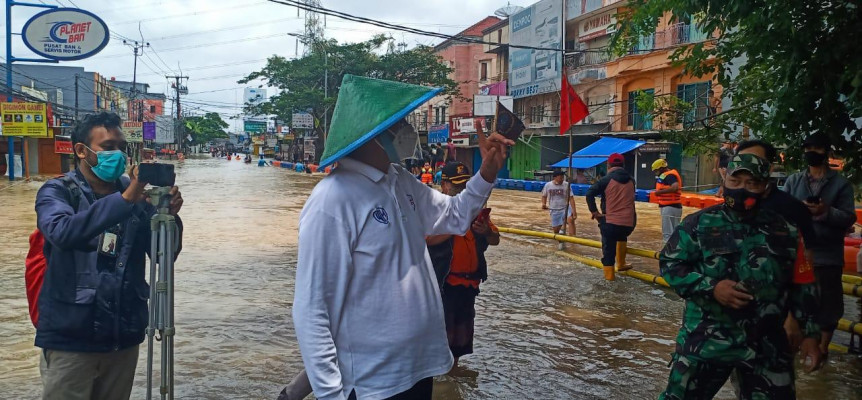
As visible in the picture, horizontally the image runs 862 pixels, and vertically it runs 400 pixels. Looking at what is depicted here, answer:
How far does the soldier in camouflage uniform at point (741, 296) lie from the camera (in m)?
2.98

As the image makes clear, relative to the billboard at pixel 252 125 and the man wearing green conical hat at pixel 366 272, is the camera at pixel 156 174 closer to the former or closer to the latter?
the man wearing green conical hat at pixel 366 272

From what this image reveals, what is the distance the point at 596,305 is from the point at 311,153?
1993 inches

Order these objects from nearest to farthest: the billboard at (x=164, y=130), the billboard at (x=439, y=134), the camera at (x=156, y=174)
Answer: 1. the camera at (x=156, y=174)
2. the billboard at (x=439, y=134)
3. the billboard at (x=164, y=130)

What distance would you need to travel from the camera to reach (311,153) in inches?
2231

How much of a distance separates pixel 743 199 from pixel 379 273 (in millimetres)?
1751

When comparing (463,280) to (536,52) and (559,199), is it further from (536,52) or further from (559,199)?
(536,52)

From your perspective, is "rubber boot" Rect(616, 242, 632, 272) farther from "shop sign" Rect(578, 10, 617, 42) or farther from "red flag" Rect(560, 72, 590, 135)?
"shop sign" Rect(578, 10, 617, 42)

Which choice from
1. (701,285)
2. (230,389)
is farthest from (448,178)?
(701,285)

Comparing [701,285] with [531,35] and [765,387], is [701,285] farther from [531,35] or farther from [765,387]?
[531,35]

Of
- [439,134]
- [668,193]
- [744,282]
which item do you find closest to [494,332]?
[744,282]

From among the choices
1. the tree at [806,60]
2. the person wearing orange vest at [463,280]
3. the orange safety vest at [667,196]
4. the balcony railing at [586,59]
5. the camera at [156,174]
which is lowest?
the person wearing orange vest at [463,280]

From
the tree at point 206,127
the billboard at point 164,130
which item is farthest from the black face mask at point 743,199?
the tree at point 206,127

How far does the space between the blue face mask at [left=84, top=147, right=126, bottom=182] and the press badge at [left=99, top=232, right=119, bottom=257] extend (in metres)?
0.27

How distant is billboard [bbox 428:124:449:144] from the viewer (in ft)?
148
